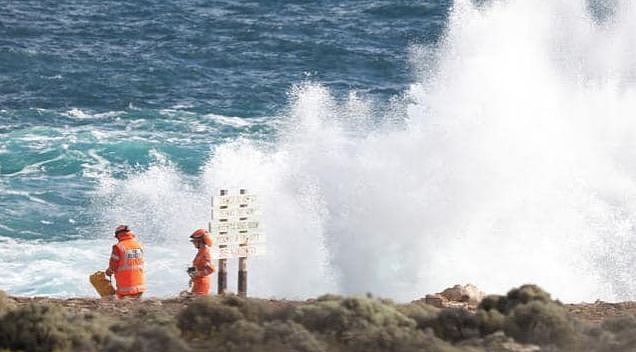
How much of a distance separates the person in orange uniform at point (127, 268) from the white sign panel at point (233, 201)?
1114 millimetres

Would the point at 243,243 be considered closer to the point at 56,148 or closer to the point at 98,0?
the point at 56,148

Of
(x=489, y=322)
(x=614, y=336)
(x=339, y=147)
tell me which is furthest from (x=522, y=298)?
(x=339, y=147)

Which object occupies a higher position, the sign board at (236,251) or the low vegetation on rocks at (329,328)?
the sign board at (236,251)

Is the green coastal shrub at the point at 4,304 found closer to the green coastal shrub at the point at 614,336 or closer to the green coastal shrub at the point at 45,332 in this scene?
the green coastal shrub at the point at 45,332

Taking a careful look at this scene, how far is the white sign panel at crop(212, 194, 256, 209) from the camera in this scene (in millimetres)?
18016

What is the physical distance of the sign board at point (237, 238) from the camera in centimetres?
1814

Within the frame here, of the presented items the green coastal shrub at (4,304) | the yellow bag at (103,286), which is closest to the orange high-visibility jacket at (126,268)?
the yellow bag at (103,286)

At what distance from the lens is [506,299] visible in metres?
14.2

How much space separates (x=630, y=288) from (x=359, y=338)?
12.2 m

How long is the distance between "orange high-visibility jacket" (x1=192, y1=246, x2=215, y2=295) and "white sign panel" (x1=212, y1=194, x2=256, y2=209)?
1.89ft

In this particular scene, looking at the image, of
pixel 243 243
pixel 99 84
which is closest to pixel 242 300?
pixel 243 243

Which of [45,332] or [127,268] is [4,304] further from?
[127,268]

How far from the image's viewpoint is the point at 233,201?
59.6 feet

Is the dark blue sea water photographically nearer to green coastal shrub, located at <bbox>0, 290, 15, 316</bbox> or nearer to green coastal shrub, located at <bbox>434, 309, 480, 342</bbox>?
green coastal shrub, located at <bbox>0, 290, 15, 316</bbox>
